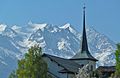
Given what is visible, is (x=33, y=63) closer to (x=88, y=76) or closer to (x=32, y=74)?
(x=32, y=74)

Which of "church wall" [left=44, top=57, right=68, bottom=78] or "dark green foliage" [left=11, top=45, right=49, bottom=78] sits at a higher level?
"church wall" [left=44, top=57, right=68, bottom=78]

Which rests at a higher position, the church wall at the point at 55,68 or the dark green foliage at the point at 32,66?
the church wall at the point at 55,68

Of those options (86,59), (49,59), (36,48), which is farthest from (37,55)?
(86,59)

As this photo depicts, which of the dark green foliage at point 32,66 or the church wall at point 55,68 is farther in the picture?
the church wall at point 55,68

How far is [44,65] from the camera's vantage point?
58.5m

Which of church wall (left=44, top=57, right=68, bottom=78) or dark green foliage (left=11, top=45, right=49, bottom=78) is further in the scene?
church wall (left=44, top=57, right=68, bottom=78)

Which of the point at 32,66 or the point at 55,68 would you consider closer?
the point at 32,66

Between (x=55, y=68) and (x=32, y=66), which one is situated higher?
(x=55, y=68)

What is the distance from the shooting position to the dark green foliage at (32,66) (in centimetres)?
5716

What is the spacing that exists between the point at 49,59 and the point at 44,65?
33.9 meters

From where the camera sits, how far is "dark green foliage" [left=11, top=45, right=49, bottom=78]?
2250 inches

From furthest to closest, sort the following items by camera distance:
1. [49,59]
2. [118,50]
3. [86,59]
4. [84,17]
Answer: [84,17] < [86,59] < [49,59] < [118,50]

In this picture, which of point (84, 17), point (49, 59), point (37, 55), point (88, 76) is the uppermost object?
point (84, 17)

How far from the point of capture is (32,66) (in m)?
57.8
